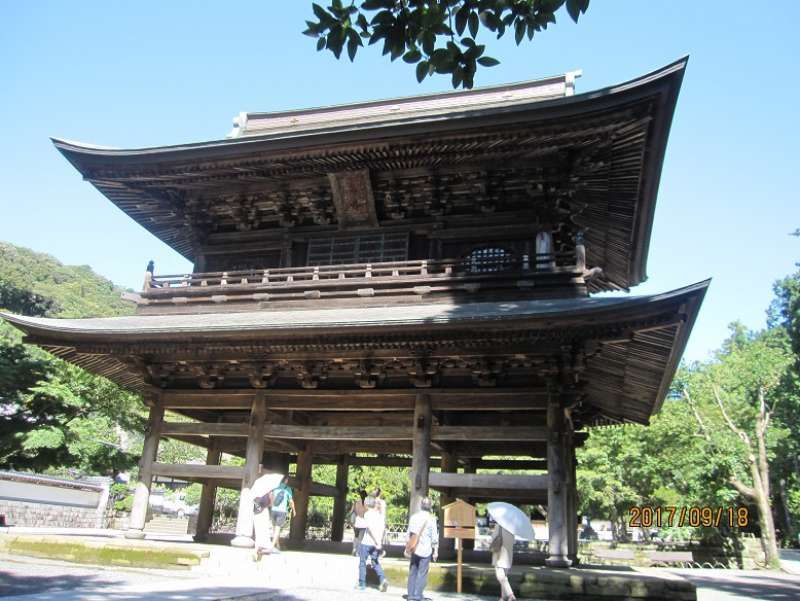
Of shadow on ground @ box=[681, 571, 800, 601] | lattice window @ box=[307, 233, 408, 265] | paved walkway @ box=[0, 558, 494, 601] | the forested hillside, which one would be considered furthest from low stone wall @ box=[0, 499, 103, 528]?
the forested hillside

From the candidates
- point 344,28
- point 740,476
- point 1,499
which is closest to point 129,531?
point 344,28

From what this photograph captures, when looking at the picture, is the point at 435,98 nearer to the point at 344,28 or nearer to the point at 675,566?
the point at 344,28

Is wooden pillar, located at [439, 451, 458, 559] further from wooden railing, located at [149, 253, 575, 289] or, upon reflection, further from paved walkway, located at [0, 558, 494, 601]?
wooden railing, located at [149, 253, 575, 289]

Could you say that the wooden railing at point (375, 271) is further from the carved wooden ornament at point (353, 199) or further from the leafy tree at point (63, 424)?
the leafy tree at point (63, 424)

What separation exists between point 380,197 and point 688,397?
25.0 metres

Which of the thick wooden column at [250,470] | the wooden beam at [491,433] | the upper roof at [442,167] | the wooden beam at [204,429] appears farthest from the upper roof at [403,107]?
the wooden beam at [491,433]

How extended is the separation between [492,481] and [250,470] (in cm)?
469

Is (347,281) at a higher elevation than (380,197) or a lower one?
lower

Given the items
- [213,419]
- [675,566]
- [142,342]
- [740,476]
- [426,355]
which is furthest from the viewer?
[740,476]

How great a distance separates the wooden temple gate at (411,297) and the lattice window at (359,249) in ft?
0.15

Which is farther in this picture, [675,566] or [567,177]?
[675,566]

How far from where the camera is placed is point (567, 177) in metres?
11.6

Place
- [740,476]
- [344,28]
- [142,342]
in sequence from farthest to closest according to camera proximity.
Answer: [740,476] → [142,342] → [344,28]

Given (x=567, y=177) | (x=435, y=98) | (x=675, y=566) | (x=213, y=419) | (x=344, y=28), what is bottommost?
(x=675, y=566)
